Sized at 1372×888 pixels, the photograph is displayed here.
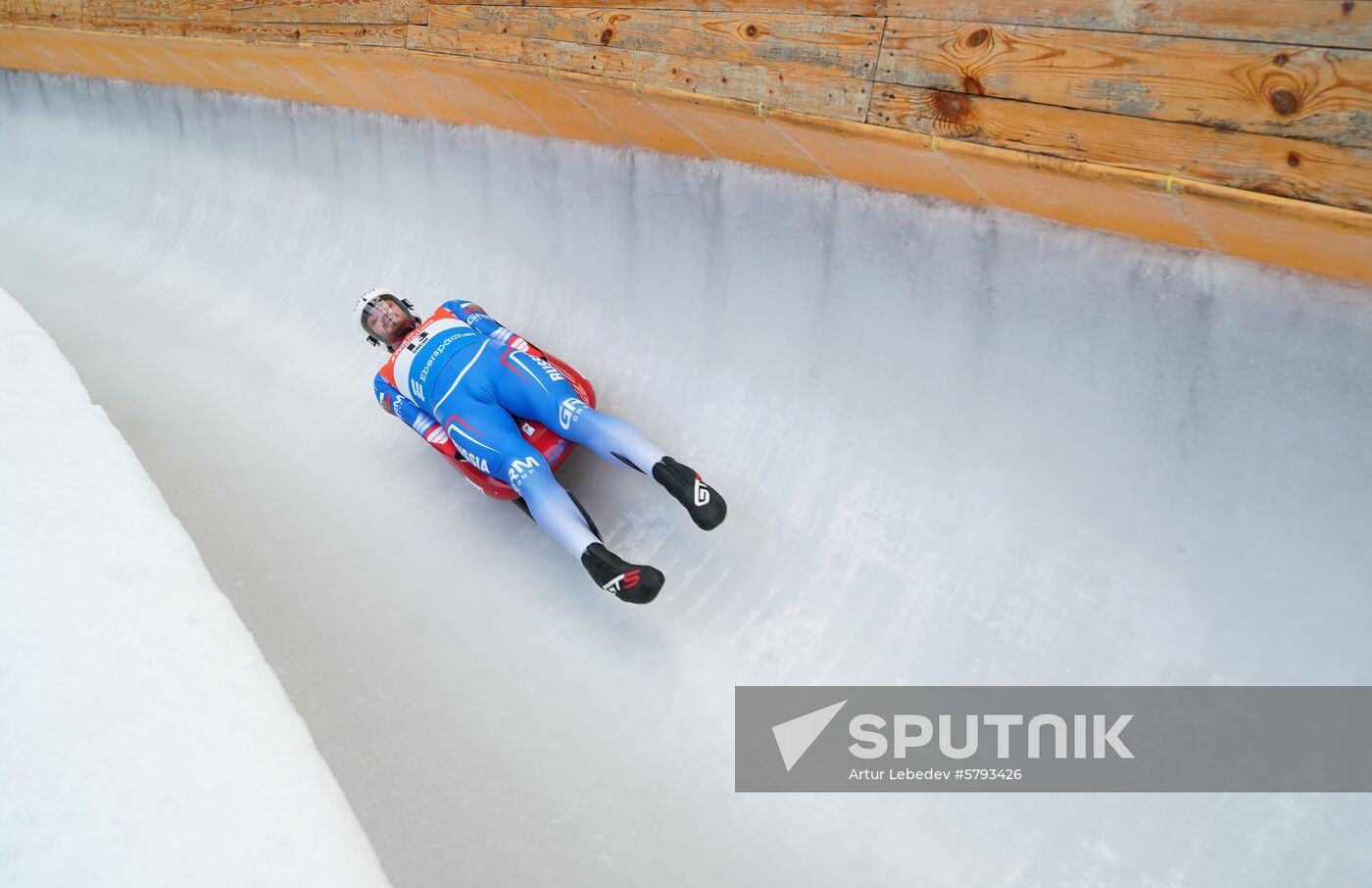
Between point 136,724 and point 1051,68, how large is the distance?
2138mm

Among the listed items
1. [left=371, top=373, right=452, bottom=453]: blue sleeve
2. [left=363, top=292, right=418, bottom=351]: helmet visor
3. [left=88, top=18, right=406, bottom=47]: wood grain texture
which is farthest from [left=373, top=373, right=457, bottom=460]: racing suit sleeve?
[left=88, top=18, right=406, bottom=47]: wood grain texture

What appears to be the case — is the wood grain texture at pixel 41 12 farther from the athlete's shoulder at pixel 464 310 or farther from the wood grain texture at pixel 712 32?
the athlete's shoulder at pixel 464 310

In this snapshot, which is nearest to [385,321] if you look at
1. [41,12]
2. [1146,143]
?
[1146,143]

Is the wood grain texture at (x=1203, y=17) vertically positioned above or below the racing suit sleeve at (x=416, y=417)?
above

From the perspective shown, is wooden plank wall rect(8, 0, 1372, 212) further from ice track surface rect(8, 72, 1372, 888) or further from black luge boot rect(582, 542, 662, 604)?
black luge boot rect(582, 542, 662, 604)

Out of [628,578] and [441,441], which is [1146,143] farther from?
[441,441]

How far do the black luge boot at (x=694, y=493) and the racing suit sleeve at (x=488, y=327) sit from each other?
836 millimetres

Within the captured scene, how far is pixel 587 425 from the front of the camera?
2.74 meters

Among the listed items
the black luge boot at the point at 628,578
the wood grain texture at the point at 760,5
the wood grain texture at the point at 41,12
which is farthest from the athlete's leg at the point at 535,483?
the wood grain texture at the point at 41,12

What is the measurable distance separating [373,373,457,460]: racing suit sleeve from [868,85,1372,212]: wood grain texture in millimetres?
1701

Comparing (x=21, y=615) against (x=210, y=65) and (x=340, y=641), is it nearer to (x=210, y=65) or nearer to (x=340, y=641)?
(x=340, y=641)

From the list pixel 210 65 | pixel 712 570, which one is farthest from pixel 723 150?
pixel 210 65

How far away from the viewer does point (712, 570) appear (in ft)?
8.71

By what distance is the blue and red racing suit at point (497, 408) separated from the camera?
263cm
